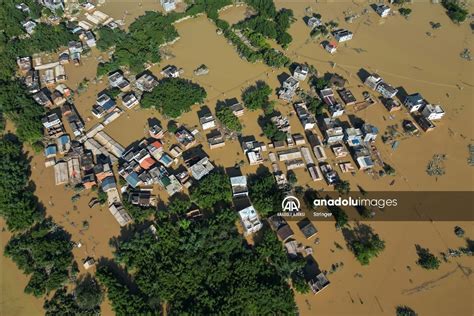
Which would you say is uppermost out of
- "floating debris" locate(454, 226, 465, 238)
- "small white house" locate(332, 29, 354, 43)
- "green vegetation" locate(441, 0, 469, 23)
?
"green vegetation" locate(441, 0, 469, 23)

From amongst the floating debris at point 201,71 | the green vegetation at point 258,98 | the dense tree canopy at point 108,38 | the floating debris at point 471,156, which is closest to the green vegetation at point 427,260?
the floating debris at point 471,156

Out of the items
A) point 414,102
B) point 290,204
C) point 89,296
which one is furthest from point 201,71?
point 89,296

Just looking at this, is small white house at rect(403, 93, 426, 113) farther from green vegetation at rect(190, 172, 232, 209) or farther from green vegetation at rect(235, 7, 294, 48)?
green vegetation at rect(190, 172, 232, 209)

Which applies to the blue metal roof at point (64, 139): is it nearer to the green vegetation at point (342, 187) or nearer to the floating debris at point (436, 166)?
the green vegetation at point (342, 187)

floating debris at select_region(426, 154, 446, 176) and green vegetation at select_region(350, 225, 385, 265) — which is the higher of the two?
floating debris at select_region(426, 154, 446, 176)

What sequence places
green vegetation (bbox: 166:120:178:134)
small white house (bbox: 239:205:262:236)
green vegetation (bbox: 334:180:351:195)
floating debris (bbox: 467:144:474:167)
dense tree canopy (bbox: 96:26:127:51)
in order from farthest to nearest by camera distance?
1. dense tree canopy (bbox: 96:26:127:51)
2. green vegetation (bbox: 166:120:178:134)
3. floating debris (bbox: 467:144:474:167)
4. green vegetation (bbox: 334:180:351:195)
5. small white house (bbox: 239:205:262:236)

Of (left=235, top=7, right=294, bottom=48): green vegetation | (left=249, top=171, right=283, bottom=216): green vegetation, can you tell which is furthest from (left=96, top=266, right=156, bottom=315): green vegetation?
(left=235, top=7, right=294, bottom=48): green vegetation
